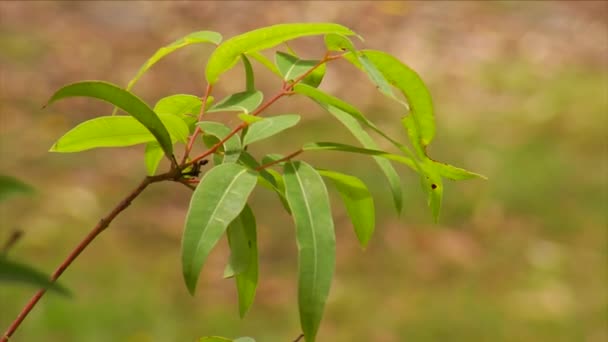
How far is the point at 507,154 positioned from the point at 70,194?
189 cm

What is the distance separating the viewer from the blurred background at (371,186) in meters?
3.53

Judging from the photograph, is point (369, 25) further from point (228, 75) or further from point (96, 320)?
point (96, 320)

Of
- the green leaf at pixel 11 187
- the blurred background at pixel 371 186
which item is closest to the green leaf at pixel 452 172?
the green leaf at pixel 11 187

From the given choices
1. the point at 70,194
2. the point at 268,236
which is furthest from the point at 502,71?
the point at 70,194

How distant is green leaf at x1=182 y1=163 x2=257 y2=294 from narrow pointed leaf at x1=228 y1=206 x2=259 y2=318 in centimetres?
9

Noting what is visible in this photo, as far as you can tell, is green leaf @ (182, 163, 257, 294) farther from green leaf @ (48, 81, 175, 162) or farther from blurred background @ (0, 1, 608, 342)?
blurred background @ (0, 1, 608, 342)

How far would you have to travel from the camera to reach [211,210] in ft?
3.08

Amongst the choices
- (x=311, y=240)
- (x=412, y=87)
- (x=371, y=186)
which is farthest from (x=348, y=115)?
(x=371, y=186)

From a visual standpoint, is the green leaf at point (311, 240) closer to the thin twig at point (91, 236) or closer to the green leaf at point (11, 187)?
the thin twig at point (91, 236)

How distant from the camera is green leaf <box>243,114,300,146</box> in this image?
3.42 feet

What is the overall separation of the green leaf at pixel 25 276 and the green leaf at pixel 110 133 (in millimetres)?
482

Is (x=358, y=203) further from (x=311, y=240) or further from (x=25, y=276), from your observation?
(x=25, y=276)

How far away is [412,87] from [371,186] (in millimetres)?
3202

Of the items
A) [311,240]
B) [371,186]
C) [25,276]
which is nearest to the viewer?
[25,276]
